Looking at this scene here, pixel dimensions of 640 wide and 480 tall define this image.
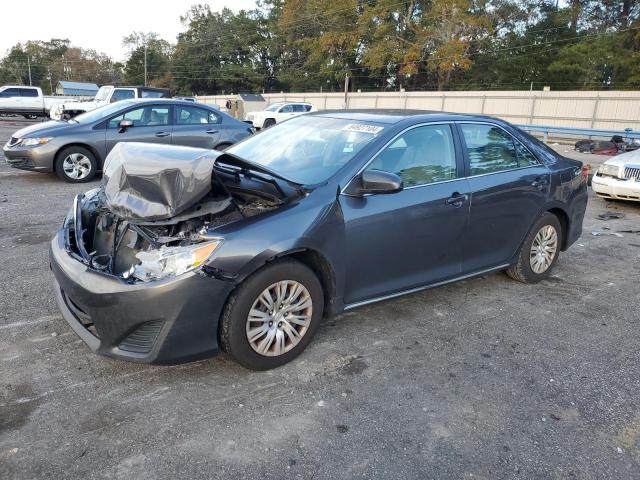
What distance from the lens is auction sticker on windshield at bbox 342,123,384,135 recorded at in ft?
12.8

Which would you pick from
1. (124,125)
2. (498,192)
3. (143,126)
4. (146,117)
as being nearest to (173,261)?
(498,192)

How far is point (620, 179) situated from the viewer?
8.77 m

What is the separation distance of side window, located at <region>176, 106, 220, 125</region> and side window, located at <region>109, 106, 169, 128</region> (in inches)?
9.5

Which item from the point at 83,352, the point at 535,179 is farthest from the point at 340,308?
the point at 535,179

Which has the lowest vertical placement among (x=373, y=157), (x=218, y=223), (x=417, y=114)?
(x=218, y=223)

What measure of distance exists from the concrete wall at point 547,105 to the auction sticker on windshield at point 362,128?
2608cm

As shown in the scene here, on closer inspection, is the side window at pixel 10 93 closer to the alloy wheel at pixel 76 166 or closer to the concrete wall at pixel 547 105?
the concrete wall at pixel 547 105

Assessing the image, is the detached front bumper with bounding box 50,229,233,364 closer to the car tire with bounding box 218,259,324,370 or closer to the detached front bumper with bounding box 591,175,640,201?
the car tire with bounding box 218,259,324,370

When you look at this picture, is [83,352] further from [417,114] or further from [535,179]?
[535,179]

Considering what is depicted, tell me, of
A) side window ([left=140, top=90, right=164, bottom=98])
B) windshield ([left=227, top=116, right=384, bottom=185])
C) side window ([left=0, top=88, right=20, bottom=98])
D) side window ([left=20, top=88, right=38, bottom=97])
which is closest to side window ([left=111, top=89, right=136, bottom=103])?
side window ([left=140, top=90, right=164, bottom=98])

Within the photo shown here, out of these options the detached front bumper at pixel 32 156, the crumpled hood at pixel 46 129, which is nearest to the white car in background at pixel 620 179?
the crumpled hood at pixel 46 129

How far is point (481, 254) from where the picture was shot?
441 cm

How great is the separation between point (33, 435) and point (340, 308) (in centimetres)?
193

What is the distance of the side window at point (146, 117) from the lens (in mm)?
9234
